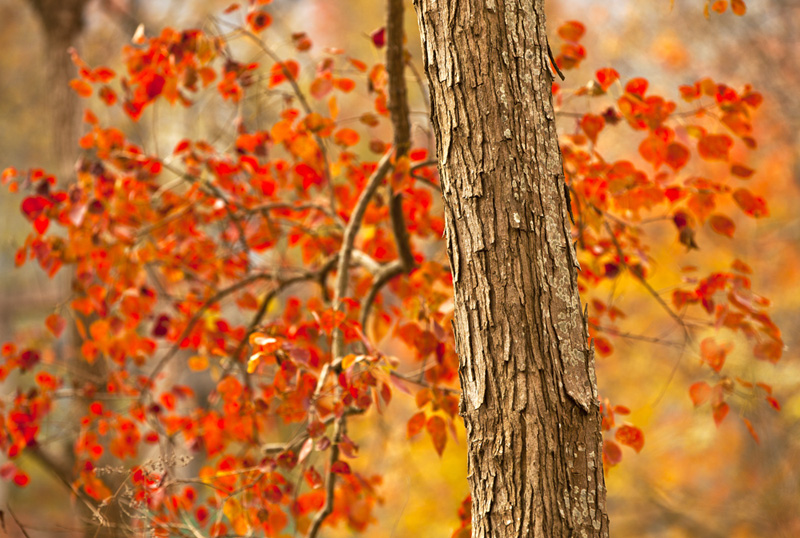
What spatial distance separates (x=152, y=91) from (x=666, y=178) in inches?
74.0

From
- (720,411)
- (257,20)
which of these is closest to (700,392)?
(720,411)

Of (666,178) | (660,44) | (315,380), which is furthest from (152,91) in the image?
(660,44)

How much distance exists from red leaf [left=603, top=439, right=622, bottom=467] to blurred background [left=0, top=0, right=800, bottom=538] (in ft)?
11.8

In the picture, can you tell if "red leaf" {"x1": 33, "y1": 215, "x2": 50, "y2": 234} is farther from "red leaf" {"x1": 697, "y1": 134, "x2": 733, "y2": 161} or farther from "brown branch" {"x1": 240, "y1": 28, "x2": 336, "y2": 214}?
"red leaf" {"x1": 697, "y1": 134, "x2": 733, "y2": 161}

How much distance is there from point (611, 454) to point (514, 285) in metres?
0.87

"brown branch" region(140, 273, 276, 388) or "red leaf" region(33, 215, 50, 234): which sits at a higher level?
"red leaf" region(33, 215, 50, 234)

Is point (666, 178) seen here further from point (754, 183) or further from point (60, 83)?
point (754, 183)

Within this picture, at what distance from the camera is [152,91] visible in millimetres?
2508

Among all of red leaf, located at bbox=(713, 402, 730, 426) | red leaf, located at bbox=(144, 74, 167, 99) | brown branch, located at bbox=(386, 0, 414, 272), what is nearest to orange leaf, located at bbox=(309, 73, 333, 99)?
brown branch, located at bbox=(386, 0, 414, 272)

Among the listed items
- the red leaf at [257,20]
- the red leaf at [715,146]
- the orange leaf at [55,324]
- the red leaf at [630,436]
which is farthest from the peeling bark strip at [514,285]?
the orange leaf at [55,324]

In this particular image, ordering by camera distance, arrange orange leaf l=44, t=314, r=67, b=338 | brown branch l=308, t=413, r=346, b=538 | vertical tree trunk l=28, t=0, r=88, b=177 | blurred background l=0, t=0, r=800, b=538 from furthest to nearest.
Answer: blurred background l=0, t=0, r=800, b=538 < vertical tree trunk l=28, t=0, r=88, b=177 < orange leaf l=44, t=314, r=67, b=338 < brown branch l=308, t=413, r=346, b=538

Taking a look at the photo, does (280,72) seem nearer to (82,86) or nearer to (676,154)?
(82,86)

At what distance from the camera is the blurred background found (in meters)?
6.44

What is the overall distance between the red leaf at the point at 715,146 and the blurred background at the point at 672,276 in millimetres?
2955
